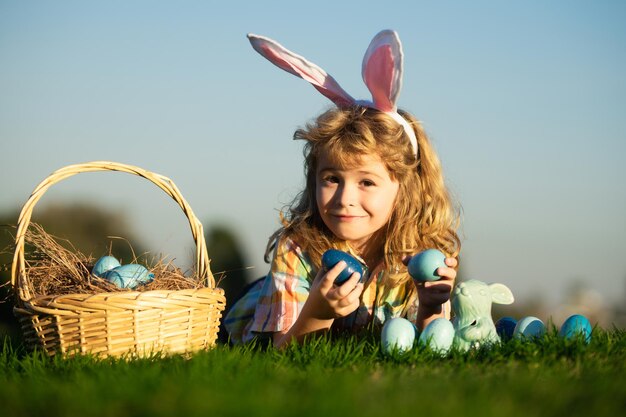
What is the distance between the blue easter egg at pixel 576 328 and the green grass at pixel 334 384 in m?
0.09

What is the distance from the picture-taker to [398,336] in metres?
3.40

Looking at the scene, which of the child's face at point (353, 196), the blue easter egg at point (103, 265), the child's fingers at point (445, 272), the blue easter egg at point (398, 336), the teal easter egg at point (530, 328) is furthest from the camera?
the child's face at point (353, 196)

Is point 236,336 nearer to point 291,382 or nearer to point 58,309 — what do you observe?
point 58,309

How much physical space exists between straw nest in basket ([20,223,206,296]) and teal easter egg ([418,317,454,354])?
1.22 m

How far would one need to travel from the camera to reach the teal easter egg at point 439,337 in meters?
3.39

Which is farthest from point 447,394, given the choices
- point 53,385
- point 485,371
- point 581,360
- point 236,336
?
point 236,336

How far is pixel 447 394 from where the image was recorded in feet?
7.30

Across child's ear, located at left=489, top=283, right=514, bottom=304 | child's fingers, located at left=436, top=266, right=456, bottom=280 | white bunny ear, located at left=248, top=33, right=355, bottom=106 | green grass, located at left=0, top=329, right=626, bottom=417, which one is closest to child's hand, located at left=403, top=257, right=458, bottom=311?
child's fingers, located at left=436, top=266, right=456, bottom=280

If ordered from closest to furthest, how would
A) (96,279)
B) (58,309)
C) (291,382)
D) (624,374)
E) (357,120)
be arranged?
(291,382) < (624,374) < (58,309) < (96,279) < (357,120)

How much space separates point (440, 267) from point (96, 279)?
5.73 ft

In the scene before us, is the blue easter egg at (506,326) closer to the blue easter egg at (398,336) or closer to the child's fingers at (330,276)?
the blue easter egg at (398,336)

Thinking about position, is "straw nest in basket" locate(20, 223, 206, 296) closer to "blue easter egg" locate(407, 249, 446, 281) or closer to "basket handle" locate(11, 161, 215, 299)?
"basket handle" locate(11, 161, 215, 299)

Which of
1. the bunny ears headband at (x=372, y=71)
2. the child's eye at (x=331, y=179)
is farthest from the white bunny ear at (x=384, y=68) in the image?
the child's eye at (x=331, y=179)

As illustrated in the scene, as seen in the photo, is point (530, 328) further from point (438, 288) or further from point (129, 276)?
point (129, 276)
